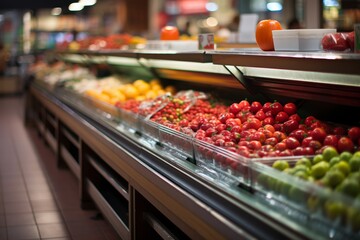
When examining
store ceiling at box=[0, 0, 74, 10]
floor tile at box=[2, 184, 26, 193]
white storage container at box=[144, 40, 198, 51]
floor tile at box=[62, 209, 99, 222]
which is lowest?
floor tile at box=[62, 209, 99, 222]

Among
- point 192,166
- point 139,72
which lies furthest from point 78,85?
point 192,166

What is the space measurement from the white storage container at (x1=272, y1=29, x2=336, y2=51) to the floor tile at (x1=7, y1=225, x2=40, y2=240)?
289 centimetres

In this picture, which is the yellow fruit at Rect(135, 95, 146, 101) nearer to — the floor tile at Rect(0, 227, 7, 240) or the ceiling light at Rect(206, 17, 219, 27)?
the floor tile at Rect(0, 227, 7, 240)

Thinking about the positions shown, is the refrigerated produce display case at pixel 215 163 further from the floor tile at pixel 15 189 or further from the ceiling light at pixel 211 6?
the ceiling light at pixel 211 6

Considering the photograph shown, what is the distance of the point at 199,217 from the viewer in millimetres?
2660

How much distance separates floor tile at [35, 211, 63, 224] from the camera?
17.9ft

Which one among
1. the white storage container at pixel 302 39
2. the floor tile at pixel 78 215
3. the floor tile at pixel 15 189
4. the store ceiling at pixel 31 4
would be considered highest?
the store ceiling at pixel 31 4

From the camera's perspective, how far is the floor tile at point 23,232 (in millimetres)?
4961

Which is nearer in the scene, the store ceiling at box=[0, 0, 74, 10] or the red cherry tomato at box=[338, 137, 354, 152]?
the red cherry tomato at box=[338, 137, 354, 152]

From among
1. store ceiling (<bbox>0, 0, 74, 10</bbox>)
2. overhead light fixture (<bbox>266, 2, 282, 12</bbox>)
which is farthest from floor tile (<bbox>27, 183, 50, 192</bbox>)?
store ceiling (<bbox>0, 0, 74, 10</bbox>)

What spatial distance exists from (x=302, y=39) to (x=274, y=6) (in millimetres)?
10432

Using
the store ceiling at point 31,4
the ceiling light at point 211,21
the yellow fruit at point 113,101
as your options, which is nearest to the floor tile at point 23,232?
the yellow fruit at point 113,101

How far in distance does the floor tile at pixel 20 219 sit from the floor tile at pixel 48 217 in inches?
2.2

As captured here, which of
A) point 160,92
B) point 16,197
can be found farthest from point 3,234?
point 160,92
